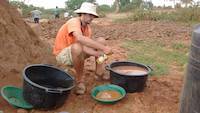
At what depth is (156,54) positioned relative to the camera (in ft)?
19.7

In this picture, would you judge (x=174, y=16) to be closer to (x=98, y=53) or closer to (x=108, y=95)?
(x=98, y=53)

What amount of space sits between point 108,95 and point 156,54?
2.51 m

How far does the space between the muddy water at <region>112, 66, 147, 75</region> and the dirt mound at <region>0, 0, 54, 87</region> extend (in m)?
0.89

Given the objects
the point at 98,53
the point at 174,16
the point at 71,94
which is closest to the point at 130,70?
the point at 98,53

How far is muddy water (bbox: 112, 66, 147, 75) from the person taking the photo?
3.81 meters

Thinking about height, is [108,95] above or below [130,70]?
below

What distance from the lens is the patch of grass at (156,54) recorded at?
5.19 m

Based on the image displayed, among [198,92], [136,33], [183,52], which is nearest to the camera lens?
[198,92]

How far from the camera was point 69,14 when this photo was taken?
12320 mm

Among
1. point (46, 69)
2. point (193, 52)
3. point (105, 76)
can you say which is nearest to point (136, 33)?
point (105, 76)

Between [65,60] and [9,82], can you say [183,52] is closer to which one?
[65,60]

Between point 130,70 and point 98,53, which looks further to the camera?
point 130,70

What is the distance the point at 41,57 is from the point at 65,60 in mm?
451

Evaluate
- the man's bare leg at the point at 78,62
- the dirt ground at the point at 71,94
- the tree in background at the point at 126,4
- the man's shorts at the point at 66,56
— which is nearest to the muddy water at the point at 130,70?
the dirt ground at the point at 71,94
